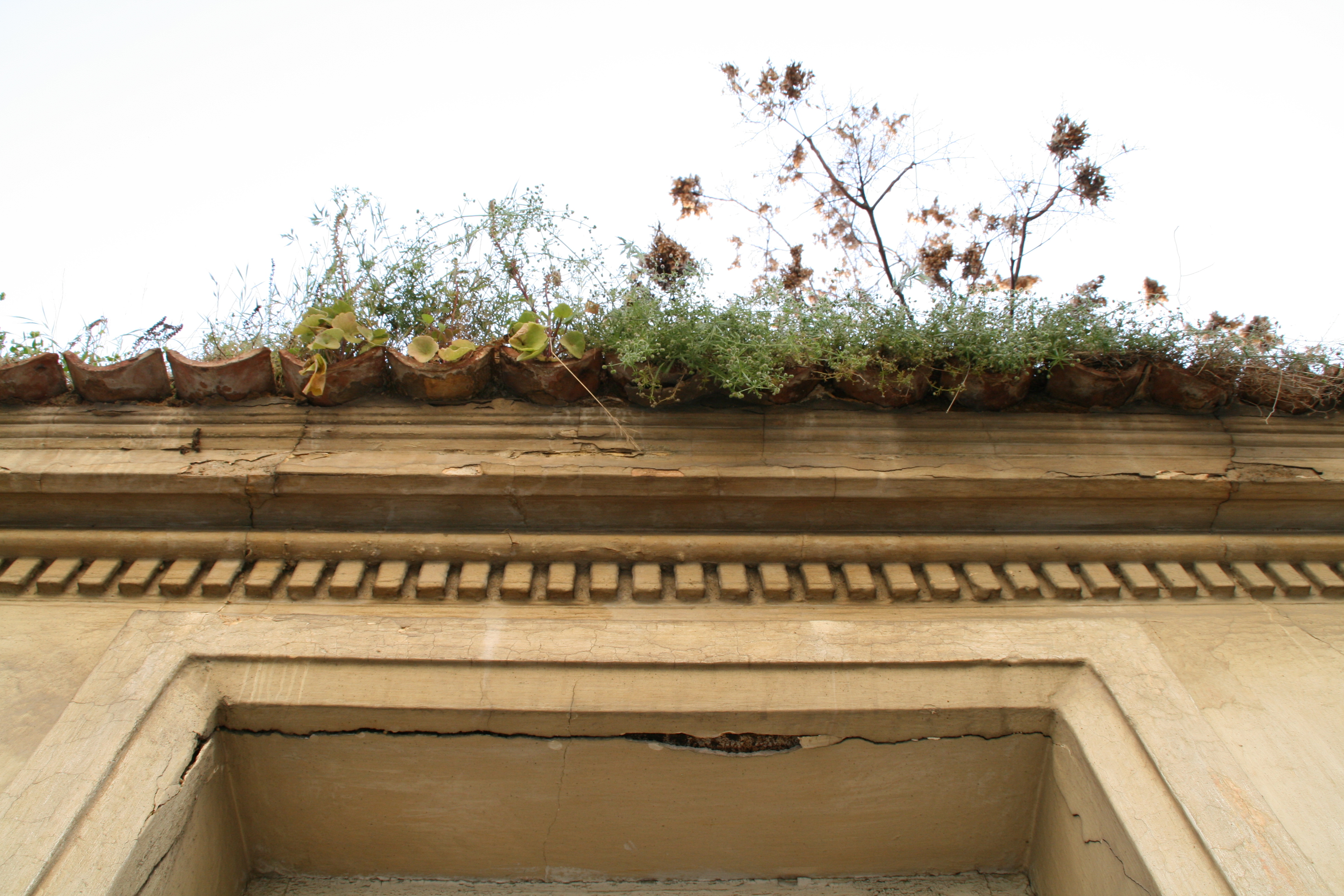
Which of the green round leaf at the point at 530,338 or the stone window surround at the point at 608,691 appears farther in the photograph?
the green round leaf at the point at 530,338

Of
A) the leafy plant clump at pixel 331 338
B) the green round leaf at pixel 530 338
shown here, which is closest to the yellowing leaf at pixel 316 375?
the leafy plant clump at pixel 331 338

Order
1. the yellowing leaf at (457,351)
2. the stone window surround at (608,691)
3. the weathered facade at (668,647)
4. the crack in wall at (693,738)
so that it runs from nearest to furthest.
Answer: the stone window surround at (608,691) → the weathered facade at (668,647) → the crack in wall at (693,738) → the yellowing leaf at (457,351)

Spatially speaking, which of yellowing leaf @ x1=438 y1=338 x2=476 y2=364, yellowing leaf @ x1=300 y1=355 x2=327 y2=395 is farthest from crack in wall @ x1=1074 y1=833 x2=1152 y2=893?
yellowing leaf @ x1=300 y1=355 x2=327 y2=395

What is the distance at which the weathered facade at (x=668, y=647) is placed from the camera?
5.80ft

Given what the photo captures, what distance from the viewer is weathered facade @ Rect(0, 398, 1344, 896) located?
177cm

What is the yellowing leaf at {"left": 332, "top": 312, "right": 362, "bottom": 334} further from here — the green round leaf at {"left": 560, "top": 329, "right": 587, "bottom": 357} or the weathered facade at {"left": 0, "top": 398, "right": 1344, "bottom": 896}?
the green round leaf at {"left": 560, "top": 329, "right": 587, "bottom": 357}

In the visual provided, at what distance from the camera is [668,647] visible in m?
1.98

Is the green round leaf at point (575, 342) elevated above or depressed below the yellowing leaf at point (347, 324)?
below

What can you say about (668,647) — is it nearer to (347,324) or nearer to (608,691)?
(608,691)

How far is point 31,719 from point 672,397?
181 centimetres

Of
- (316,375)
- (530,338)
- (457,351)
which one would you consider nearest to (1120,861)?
(530,338)

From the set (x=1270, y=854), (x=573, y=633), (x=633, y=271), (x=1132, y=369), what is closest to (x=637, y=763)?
(x=573, y=633)

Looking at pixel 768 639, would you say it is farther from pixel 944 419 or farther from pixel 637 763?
pixel 944 419

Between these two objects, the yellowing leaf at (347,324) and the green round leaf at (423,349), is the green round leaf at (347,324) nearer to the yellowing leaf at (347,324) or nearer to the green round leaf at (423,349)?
the yellowing leaf at (347,324)
